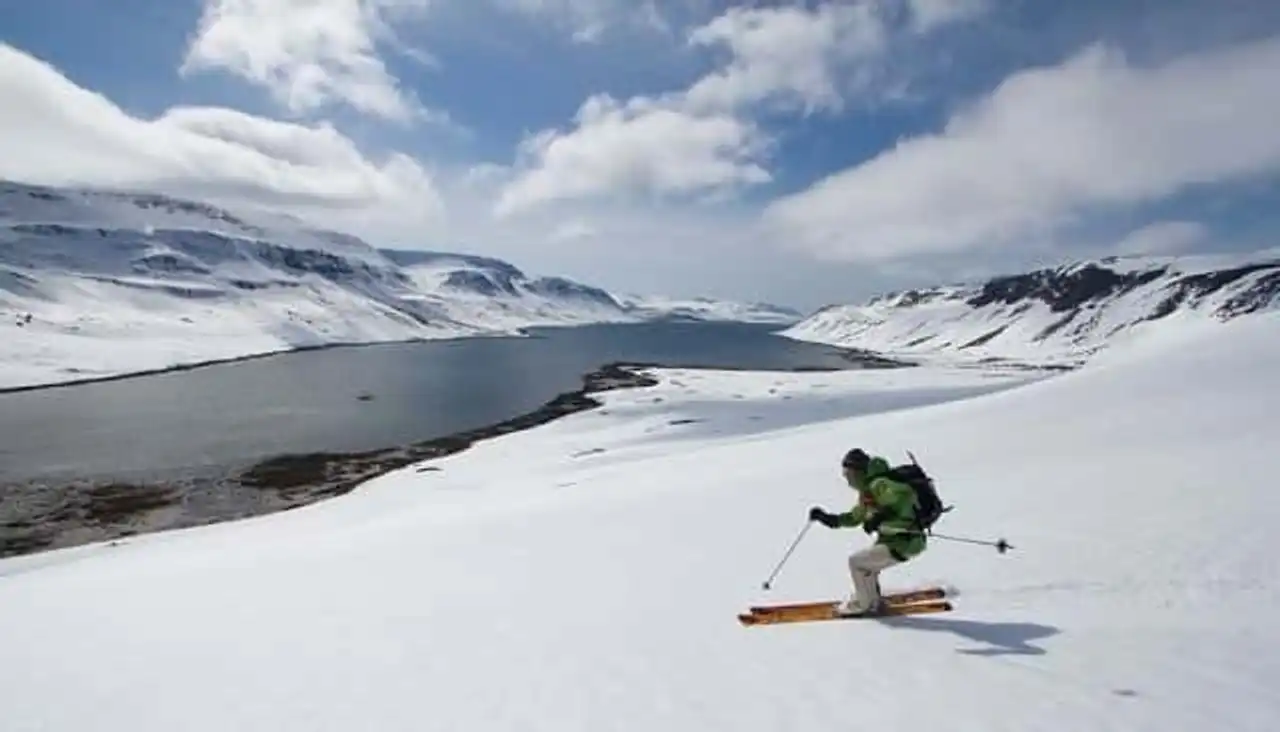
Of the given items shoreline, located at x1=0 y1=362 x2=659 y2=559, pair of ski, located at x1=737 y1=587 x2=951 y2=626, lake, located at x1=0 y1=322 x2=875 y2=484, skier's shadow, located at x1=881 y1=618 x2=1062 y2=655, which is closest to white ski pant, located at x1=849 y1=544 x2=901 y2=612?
pair of ski, located at x1=737 y1=587 x2=951 y2=626

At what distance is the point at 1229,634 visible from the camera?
916 centimetres

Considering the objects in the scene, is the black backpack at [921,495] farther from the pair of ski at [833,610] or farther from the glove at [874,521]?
the pair of ski at [833,610]

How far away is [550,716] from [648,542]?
11.1 meters

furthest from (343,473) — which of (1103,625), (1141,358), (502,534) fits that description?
(1103,625)

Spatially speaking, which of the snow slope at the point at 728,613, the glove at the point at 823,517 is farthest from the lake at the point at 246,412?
the glove at the point at 823,517

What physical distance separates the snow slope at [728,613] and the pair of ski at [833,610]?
0.32 metres

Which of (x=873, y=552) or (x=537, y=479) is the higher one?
(x=873, y=552)

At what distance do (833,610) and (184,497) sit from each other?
155 ft

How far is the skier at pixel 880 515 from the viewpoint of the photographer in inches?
390

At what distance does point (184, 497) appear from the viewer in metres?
47.5

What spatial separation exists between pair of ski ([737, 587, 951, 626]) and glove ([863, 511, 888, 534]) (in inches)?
59.9

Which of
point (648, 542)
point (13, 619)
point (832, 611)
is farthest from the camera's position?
point (648, 542)

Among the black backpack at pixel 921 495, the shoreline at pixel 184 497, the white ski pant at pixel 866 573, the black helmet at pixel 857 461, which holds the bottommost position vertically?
the shoreline at pixel 184 497

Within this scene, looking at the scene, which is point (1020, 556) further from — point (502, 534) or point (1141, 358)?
point (1141, 358)
